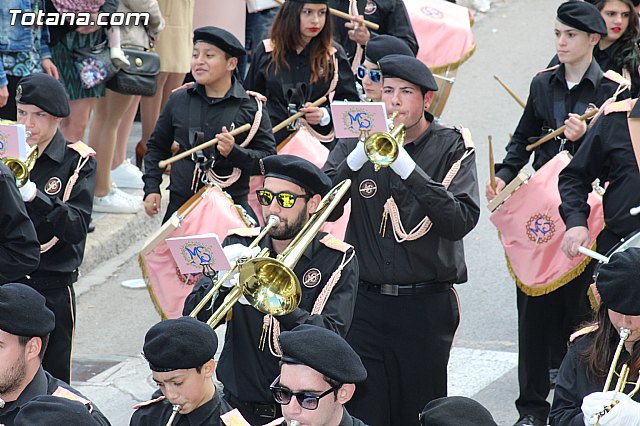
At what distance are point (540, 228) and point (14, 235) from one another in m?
3.20

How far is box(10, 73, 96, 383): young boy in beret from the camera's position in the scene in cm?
739

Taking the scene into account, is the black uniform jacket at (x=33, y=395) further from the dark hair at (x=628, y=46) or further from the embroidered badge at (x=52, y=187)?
the dark hair at (x=628, y=46)

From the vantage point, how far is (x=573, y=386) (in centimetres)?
546

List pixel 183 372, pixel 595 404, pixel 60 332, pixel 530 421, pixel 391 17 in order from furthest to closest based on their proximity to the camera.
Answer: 1. pixel 391 17
2. pixel 530 421
3. pixel 60 332
4. pixel 183 372
5. pixel 595 404

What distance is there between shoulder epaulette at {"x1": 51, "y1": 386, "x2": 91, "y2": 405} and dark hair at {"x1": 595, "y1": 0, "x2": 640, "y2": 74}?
4.98 metres

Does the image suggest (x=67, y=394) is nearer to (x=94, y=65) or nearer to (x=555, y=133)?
(x=555, y=133)

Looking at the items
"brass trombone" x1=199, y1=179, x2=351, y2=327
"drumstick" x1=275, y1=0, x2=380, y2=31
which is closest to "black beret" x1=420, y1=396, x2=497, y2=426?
"brass trombone" x1=199, y1=179, x2=351, y2=327

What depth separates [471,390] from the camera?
8.48 meters

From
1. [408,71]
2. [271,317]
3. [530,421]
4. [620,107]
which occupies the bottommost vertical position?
[530,421]

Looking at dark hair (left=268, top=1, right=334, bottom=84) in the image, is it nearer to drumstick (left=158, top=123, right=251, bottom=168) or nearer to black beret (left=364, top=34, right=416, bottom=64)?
black beret (left=364, top=34, right=416, bottom=64)

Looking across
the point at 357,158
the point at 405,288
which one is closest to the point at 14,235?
the point at 357,158

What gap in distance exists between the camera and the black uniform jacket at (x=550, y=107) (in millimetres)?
8320

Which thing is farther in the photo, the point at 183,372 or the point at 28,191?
the point at 28,191

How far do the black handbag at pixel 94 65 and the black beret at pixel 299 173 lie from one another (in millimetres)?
4023
